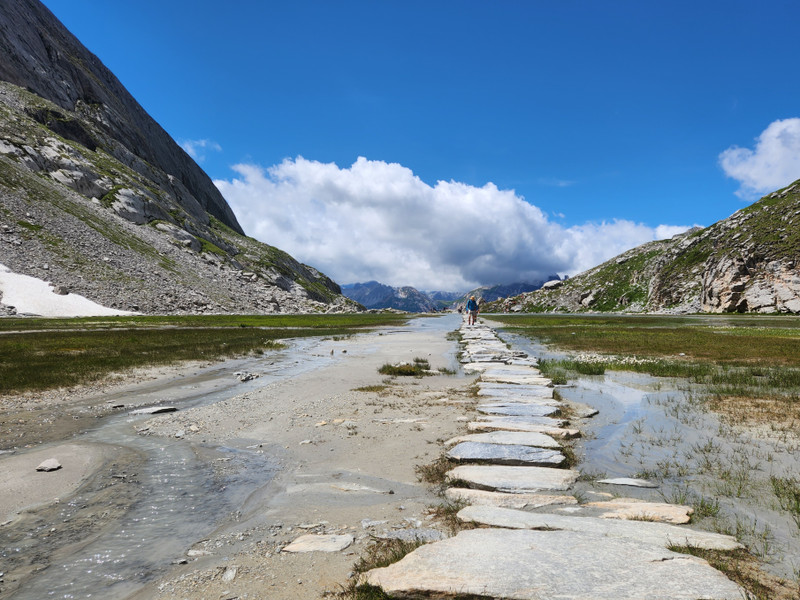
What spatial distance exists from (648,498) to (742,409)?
6.91 meters

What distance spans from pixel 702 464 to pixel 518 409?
152 inches

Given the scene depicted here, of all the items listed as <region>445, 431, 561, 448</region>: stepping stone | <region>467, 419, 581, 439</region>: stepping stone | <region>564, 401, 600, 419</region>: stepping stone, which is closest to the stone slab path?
<region>445, 431, 561, 448</region>: stepping stone

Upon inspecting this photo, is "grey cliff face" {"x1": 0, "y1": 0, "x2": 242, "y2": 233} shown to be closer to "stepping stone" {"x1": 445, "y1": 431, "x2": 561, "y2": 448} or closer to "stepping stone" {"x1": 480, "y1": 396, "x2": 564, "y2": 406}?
"stepping stone" {"x1": 480, "y1": 396, "x2": 564, "y2": 406}

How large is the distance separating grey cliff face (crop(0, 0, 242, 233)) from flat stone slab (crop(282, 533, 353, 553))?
150 meters

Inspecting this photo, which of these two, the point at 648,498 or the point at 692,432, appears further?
the point at 692,432

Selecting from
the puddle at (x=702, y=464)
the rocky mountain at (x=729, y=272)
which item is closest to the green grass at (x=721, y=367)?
the puddle at (x=702, y=464)

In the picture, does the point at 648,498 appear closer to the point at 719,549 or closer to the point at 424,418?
the point at 719,549

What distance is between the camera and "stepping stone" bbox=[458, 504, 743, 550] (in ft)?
13.6

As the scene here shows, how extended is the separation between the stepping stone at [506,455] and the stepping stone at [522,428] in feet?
3.83

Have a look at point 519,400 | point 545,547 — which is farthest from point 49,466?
point 519,400

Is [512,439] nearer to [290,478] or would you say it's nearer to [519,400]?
[519,400]

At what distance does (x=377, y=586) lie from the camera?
354cm

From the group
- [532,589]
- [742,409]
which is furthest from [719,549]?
[742,409]

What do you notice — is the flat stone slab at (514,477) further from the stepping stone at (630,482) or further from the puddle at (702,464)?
the stepping stone at (630,482)
